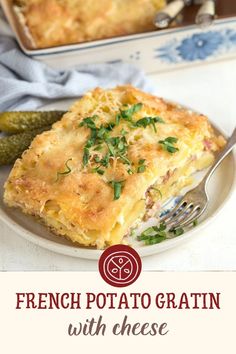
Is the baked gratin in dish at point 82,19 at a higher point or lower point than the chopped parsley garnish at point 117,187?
higher

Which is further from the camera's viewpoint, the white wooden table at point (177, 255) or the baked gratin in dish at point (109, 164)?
the white wooden table at point (177, 255)

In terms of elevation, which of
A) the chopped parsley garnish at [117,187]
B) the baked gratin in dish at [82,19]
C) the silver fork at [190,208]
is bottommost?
the silver fork at [190,208]

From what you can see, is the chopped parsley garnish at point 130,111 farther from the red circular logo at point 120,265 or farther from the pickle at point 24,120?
the red circular logo at point 120,265

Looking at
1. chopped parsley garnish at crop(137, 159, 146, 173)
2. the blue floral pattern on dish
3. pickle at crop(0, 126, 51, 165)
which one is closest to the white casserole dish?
the blue floral pattern on dish

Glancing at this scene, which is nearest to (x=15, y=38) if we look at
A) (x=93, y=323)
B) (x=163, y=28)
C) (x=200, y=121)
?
(x=163, y=28)

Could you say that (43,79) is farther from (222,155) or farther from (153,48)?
(222,155)

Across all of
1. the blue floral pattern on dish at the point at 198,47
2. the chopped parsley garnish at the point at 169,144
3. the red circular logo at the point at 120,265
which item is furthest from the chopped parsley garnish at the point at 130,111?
the blue floral pattern on dish at the point at 198,47

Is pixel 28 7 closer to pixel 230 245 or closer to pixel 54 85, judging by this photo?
pixel 54 85
